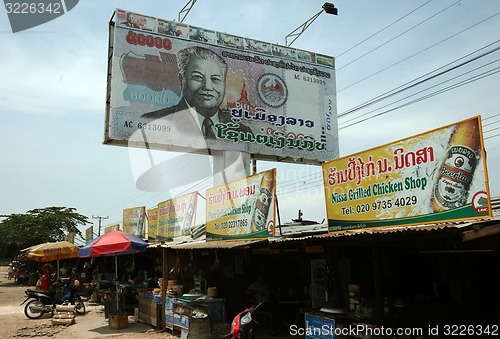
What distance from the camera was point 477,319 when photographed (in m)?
8.98

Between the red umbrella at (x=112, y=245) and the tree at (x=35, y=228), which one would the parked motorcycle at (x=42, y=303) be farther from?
the tree at (x=35, y=228)

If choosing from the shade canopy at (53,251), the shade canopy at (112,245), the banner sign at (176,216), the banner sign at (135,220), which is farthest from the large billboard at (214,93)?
the shade canopy at (53,251)

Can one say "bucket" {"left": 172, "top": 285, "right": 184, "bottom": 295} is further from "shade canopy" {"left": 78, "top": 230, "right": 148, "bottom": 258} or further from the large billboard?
the large billboard

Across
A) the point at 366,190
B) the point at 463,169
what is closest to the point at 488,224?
the point at 463,169

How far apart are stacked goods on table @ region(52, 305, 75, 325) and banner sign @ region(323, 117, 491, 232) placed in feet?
32.3

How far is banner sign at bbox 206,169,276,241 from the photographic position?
9992mm

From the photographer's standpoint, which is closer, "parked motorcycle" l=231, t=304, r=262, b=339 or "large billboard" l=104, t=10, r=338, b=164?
"parked motorcycle" l=231, t=304, r=262, b=339

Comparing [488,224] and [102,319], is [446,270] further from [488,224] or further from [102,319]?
[102,319]

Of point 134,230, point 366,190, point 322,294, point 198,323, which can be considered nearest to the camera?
point 366,190

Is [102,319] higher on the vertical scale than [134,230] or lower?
lower

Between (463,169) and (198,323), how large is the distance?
6.80 m

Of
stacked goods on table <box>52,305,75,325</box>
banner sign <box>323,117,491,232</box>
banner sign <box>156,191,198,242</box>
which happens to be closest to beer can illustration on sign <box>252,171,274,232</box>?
banner sign <box>323,117,491,232</box>

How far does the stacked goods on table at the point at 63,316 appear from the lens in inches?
527

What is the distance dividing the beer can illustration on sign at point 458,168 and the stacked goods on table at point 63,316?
12.1 m
